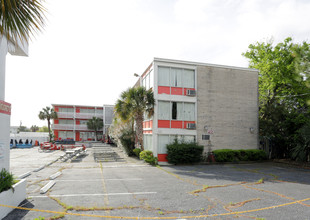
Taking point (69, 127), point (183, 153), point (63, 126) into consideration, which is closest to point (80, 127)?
point (69, 127)

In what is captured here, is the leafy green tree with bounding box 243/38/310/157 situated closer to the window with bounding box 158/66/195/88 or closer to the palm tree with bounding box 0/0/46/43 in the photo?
the window with bounding box 158/66/195/88

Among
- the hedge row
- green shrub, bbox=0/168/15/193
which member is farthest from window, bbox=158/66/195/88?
green shrub, bbox=0/168/15/193

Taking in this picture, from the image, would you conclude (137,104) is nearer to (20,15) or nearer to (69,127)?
(20,15)

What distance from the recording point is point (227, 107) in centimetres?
1945

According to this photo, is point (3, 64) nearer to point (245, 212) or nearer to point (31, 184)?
point (31, 184)

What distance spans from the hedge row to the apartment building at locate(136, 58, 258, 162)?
62 centimetres

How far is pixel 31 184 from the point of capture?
10008mm

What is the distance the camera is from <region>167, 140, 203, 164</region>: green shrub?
16.9 meters

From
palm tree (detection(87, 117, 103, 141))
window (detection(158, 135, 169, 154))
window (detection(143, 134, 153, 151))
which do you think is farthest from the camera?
palm tree (detection(87, 117, 103, 141))

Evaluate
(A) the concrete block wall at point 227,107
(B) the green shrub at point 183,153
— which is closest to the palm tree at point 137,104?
(B) the green shrub at point 183,153

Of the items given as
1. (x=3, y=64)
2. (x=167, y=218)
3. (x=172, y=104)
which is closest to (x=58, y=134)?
(x=172, y=104)

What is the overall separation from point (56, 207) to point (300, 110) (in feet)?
78.2

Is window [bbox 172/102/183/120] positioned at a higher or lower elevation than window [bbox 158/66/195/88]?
lower

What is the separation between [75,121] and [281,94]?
4312cm
